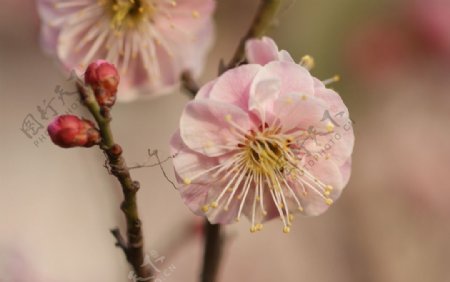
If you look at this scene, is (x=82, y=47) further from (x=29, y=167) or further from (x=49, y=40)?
(x=29, y=167)

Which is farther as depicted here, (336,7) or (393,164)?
(336,7)

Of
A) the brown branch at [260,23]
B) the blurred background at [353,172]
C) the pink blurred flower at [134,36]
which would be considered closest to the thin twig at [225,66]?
the brown branch at [260,23]

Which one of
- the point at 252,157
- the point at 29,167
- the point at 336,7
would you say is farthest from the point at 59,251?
the point at 252,157

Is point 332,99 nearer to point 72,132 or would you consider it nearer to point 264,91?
point 264,91

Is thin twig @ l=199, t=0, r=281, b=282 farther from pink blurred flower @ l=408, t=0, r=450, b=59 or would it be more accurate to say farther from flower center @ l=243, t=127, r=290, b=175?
pink blurred flower @ l=408, t=0, r=450, b=59

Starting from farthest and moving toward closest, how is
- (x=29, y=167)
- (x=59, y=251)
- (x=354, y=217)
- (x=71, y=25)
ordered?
(x=29, y=167)
(x=59, y=251)
(x=354, y=217)
(x=71, y=25)

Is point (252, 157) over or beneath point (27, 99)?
over
